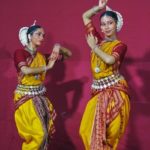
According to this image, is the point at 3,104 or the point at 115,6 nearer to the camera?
the point at 115,6

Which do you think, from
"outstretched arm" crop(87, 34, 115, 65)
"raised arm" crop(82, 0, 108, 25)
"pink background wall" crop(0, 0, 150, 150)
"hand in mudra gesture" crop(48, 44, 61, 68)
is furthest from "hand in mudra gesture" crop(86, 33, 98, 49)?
"pink background wall" crop(0, 0, 150, 150)

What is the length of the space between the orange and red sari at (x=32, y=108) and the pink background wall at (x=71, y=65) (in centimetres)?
54

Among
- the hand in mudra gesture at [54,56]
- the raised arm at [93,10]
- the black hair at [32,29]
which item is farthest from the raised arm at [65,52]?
the raised arm at [93,10]

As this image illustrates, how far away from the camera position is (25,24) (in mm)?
3604

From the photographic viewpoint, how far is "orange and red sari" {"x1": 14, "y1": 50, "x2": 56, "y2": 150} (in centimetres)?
281

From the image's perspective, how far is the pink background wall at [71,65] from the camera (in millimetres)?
3127

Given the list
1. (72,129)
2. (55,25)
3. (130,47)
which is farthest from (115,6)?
(72,129)

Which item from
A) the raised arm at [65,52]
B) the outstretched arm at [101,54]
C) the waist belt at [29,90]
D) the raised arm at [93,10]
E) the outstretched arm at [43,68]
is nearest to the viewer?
the outstretched arm at [101,54]

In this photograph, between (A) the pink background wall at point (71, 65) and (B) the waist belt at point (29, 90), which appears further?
(A) the pink background wall at point (71, 65)

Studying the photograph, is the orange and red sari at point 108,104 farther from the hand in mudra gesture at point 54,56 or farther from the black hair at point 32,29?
the black hair at point 32,29

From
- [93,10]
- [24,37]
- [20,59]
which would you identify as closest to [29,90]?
[20,59]

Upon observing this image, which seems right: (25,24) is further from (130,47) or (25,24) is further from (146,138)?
(146,138)

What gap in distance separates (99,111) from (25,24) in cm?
145

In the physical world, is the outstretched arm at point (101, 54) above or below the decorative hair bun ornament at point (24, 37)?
below
